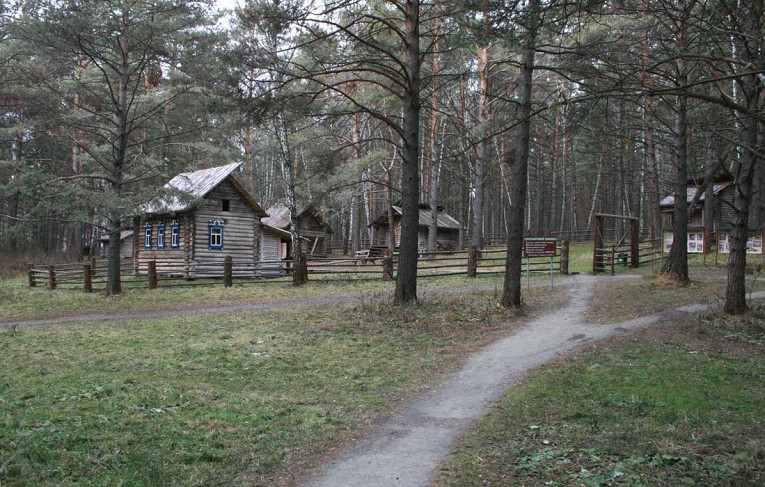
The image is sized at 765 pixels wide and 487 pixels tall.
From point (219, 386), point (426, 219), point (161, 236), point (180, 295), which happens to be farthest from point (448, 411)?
point (426, 219)

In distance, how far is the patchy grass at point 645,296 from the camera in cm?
1252

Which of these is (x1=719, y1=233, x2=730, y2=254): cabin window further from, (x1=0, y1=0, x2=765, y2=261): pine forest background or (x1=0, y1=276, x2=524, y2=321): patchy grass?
(x1=0, y1=276, x2=524, y2=321): patchy grass

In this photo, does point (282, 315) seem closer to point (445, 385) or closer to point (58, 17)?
point (445, 385)

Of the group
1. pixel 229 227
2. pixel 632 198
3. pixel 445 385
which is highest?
pixel 632 198

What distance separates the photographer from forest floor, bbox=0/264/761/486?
4.65m

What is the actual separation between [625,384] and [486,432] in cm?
268

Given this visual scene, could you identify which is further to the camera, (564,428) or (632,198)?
(632,198)

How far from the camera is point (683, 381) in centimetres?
721

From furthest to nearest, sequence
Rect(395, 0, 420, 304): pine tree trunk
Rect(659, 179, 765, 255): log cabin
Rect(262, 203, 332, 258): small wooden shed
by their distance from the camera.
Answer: Rect(262, 203, 332, 258): small wooden shed, Rect(659, 179, 765, 255): log cabin, Rect(395, 0, 420, 304): pine tree trunk

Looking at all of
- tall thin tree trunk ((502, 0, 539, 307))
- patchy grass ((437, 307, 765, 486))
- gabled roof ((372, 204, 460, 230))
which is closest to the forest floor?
tall thin tree trunk ((502, 0, 539, 307))

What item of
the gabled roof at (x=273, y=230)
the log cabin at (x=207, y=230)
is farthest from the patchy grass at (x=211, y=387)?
the gabled roof at (x=273, y=230)

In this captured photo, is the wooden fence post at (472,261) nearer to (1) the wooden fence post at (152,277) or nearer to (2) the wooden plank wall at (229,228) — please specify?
(2) the wooden plank wall at (229,228)

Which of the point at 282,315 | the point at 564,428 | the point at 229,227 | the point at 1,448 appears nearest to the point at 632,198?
the point at 229,227

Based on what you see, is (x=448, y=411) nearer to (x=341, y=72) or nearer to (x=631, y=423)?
(x=631, y=423)
